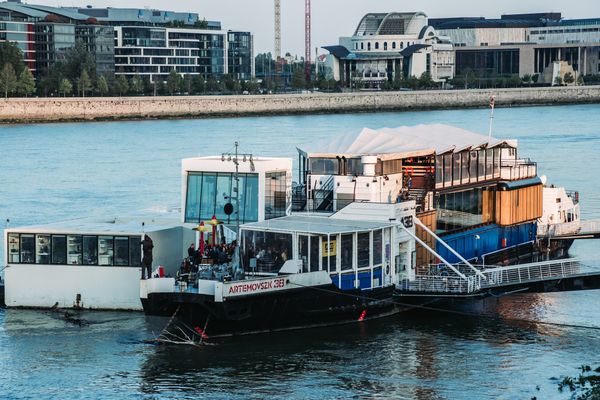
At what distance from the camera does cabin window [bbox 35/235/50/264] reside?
27.1 metres

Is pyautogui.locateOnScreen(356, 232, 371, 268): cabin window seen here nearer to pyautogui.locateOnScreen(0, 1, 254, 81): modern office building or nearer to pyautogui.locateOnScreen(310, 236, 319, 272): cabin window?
pyautogui.locateOnScreen(310, 236, 319, 272): cabin window

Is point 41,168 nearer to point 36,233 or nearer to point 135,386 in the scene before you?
point 36,233

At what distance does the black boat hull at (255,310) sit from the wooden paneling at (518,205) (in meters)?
7.67

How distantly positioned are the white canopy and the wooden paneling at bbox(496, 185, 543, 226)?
129cm

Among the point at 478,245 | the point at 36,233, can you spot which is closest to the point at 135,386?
the point at 36,233

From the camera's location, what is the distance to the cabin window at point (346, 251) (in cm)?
2573

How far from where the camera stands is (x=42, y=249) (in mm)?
27109

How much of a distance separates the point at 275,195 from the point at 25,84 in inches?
3857

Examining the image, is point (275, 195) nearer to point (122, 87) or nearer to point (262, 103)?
point (262, 103)

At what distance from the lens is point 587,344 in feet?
82.8

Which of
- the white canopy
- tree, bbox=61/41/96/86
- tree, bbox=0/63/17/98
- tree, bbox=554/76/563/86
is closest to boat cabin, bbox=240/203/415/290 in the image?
the white canopy

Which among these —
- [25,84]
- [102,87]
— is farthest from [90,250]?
[102,87]

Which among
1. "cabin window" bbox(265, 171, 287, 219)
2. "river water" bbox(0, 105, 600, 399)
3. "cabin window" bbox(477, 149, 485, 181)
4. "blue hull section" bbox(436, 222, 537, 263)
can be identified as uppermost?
"cabin window" bbox(477, 149, 485, 181)

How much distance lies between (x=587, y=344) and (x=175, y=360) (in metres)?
7.42
